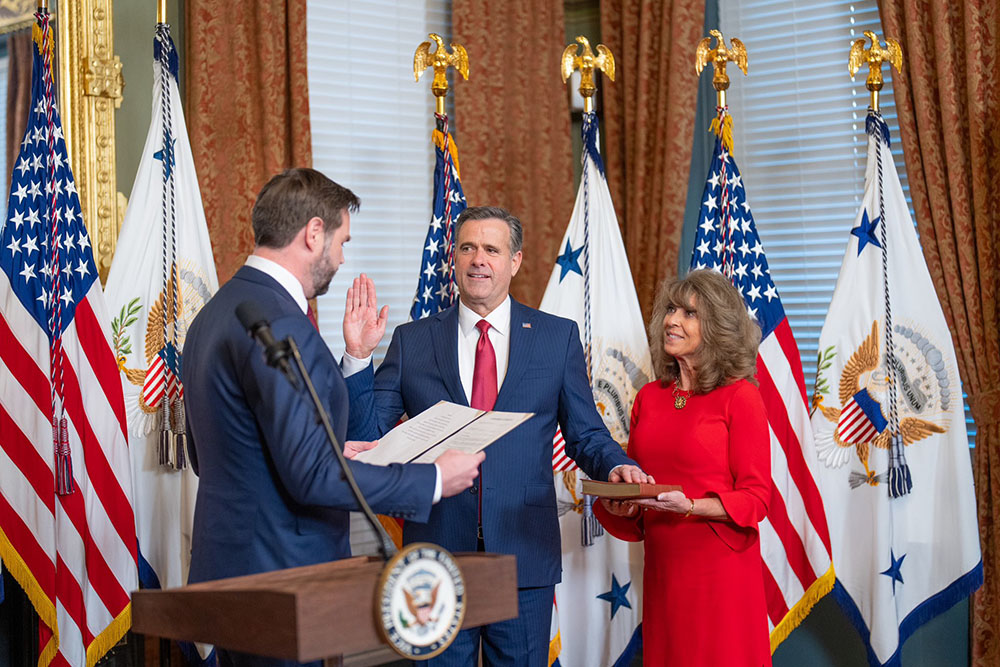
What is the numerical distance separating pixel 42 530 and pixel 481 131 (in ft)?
8.09

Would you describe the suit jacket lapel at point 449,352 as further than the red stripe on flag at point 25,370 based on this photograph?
No

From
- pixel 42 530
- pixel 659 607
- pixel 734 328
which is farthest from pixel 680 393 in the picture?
pixel 42 530

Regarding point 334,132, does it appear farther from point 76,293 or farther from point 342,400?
point 342,400

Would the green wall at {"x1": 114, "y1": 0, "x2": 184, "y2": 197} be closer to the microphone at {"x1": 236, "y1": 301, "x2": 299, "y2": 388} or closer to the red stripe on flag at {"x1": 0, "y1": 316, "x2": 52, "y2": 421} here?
the red stripe on flag at {"x1": 0, "y1": 316, "x2": 52, "y2": 421}

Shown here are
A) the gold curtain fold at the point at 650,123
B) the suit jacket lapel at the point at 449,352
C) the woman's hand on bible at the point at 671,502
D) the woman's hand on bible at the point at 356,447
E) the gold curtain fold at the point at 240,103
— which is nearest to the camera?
the woman's hand on bible at the point at 356,447

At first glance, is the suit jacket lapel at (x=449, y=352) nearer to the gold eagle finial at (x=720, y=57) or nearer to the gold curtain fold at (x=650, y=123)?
the gold eagle finial at (x=720, y=57)

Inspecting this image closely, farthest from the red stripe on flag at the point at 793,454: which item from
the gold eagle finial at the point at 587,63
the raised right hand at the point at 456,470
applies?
the raised right hand at the point at 456,470

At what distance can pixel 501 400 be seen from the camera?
275 centimetres

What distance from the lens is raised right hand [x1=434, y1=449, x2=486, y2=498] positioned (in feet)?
6.13

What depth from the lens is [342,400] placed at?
6.39ft

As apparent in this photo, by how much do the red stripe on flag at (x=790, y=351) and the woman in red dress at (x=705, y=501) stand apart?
643 mm

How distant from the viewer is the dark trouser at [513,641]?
8.68 ft

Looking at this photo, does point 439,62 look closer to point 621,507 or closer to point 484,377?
point 484,377

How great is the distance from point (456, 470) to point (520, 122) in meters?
2.94
